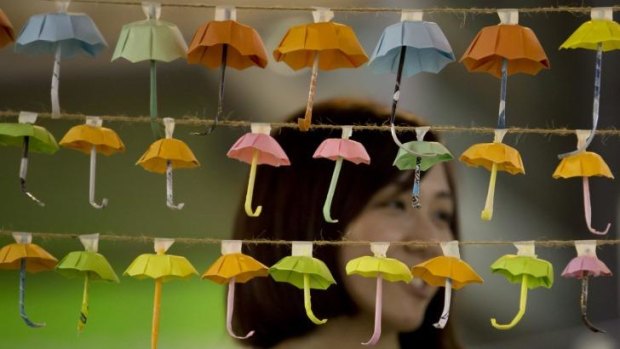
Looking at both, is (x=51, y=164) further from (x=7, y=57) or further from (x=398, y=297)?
(x=398, y=297)

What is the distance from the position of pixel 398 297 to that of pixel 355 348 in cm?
17

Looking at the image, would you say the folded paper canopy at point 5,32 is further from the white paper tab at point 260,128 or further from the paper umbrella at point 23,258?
the white paper tab at point 260,128

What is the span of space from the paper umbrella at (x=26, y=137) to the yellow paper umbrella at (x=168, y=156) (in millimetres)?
210

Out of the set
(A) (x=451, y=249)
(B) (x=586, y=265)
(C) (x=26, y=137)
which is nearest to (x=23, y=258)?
(C) (x=26, y=137)

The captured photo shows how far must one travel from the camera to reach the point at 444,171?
2.49 metres

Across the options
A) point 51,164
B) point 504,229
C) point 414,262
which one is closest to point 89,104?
point 51,164

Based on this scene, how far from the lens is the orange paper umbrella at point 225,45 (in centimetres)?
193

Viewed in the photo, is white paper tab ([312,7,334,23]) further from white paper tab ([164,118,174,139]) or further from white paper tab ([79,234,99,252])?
white paper tab ([79,234,99,252])

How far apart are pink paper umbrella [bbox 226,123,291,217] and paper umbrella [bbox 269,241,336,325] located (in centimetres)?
12

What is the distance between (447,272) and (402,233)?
45 centimetres

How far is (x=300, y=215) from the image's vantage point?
2441mm

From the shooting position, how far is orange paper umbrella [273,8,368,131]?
1.93m

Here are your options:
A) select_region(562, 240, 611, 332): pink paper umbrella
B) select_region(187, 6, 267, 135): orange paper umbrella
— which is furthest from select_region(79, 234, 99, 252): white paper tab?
select_region(562, 240, 611, 332): pink paper umbrella

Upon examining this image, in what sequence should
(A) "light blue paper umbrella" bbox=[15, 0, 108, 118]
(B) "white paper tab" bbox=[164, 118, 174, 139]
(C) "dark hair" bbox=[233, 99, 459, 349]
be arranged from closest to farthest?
1. (A) "light blue paper umbrella" bbox=[15, 0, 108, 118]
2. (B) "white paper tab" bbox=[164, 118, 174, 139]
3. (C) "dark hair" bbox=[233, 99, 459, 349]
